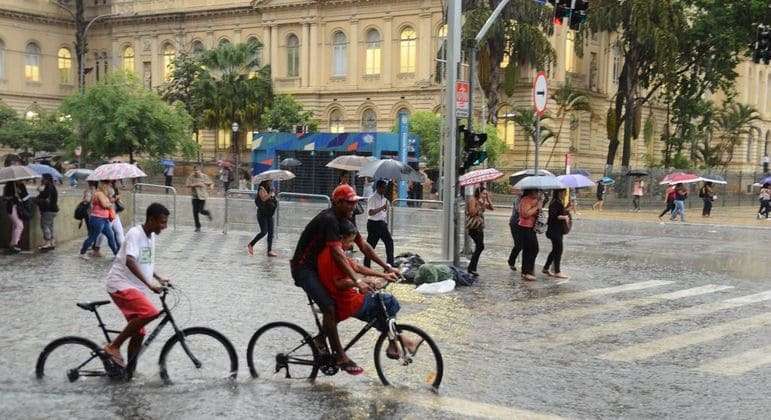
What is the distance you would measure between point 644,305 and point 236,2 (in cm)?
5277

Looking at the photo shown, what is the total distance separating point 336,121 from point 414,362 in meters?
51.6

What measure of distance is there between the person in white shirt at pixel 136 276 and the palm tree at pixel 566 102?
42.6 m

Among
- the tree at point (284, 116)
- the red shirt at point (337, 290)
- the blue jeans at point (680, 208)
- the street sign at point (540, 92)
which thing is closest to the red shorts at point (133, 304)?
the red shirt at point (337, 290)

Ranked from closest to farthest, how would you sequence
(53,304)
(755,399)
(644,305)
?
(755,399), (53,304), (644,305)

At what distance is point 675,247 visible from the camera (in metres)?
21.9

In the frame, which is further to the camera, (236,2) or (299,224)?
(236,2)

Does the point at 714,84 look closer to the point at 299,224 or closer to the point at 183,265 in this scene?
the point at 299,224

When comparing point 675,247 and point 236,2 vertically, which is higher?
point 236,2

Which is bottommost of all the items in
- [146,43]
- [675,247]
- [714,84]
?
[675,247]

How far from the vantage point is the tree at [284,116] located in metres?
51.8

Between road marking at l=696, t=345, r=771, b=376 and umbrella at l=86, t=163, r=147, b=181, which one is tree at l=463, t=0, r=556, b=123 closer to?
umbrella at l=86, t=163, r=147, b=181

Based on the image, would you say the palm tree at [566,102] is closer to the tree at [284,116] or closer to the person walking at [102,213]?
the tree at [284,116]

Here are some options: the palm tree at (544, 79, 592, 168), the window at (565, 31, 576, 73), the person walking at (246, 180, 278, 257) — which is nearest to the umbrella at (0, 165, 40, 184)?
the person walking at (246, 180, 278, 257)

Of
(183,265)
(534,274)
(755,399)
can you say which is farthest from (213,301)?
(755,399)
